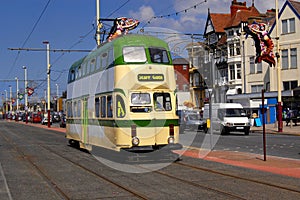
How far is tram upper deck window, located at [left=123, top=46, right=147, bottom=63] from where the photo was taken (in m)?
16.0

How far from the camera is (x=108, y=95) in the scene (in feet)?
54.7

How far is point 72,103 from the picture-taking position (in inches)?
905

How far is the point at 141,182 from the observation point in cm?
1198

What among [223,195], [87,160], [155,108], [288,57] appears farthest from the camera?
[288,57]

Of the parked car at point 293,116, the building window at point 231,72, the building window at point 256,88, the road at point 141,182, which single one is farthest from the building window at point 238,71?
the road at point 141,182

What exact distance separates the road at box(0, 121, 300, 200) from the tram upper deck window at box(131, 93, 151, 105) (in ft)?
6.80

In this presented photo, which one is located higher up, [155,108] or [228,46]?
[228,46]

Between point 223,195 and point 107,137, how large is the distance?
7544 mm

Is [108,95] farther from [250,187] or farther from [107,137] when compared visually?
[250,187]

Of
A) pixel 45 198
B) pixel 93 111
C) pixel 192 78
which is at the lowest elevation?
pixel 45 198

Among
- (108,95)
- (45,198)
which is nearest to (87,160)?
(108,95)

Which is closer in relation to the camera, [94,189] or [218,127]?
[94,189]

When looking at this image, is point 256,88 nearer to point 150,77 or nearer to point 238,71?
point 238,71

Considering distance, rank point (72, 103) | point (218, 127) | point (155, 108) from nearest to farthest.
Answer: point (155, 108)
point (72, 103)
point (218, 127)
